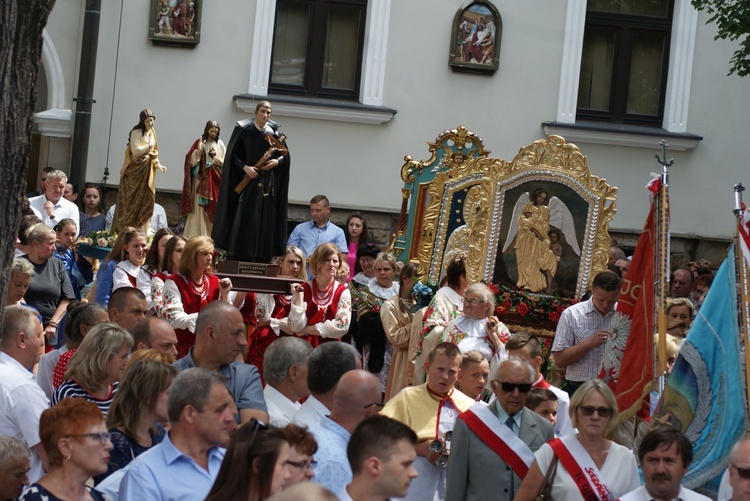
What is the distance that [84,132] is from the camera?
1828cm

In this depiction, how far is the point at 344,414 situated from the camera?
5887 mm

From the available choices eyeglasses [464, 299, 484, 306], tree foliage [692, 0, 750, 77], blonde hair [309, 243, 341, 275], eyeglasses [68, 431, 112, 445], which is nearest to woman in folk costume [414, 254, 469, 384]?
eyeglasses [464, 299, 484, 306]

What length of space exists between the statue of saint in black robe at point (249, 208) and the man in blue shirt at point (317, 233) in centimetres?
362

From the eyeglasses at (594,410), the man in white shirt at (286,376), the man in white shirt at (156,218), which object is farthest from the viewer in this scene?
the man in white shirt at (156,218)

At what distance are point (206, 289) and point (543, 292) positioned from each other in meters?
3.81

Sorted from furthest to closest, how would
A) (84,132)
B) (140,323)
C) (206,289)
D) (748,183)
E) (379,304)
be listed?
(748,183) < (84,132) < (379,304) < (206,289) < (140,323)

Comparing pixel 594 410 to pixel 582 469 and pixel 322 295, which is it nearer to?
pixel 582 469

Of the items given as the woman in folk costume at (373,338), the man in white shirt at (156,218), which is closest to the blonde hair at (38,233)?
the woman in folk costume at (373,338)

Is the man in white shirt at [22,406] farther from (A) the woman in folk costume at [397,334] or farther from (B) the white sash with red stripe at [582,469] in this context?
(A) the woman in folk costume at [397,334]

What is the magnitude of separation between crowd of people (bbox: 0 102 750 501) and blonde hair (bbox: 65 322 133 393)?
1 cm

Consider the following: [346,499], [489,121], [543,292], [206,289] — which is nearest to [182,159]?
[489,121]

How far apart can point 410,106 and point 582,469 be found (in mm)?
12657

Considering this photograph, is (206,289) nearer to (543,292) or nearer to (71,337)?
(71,337)

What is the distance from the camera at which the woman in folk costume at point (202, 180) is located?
1582 cm
